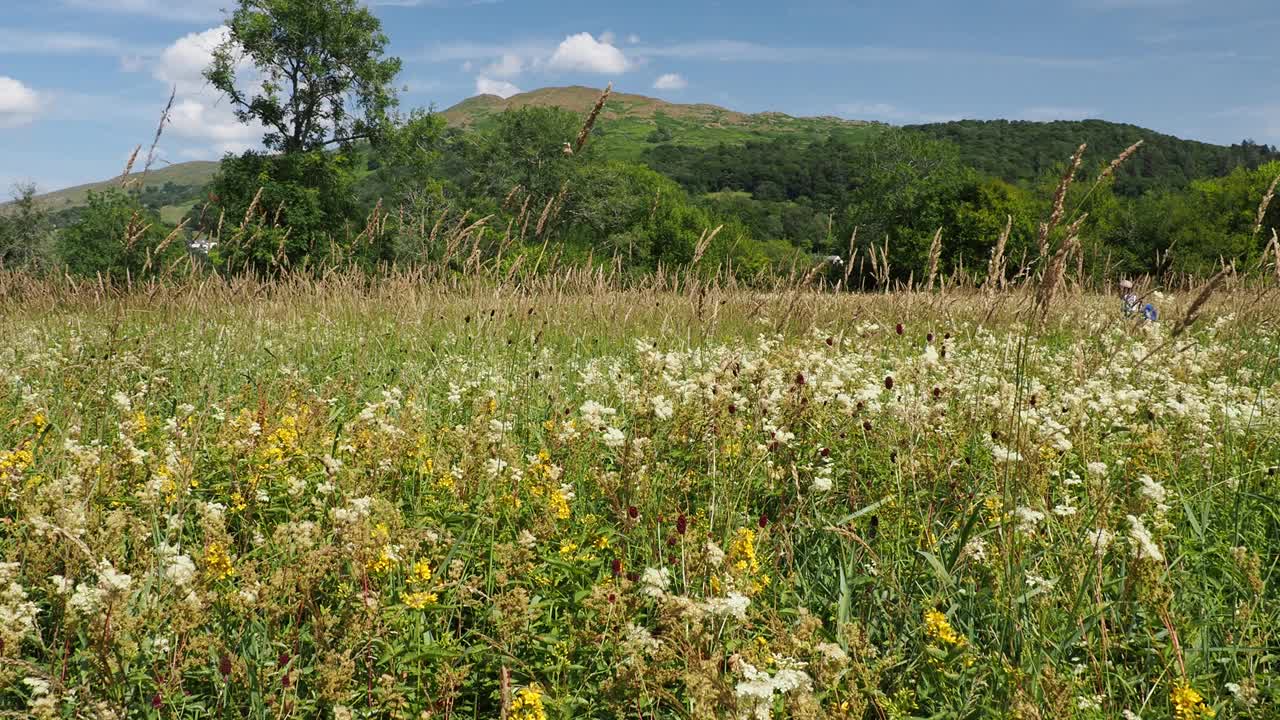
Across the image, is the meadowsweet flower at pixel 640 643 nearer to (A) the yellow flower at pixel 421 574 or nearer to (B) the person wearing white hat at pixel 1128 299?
(A) the yellow flower at pixel 421 574

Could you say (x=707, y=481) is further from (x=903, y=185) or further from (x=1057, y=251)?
(x=903, y=185)

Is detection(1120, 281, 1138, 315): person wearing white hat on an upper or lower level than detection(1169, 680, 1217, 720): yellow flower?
upper

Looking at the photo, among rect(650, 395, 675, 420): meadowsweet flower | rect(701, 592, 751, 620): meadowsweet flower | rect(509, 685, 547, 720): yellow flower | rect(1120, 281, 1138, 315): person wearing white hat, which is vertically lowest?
rect(509, 685, 547, 720): yellow flower

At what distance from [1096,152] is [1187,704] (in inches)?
6265

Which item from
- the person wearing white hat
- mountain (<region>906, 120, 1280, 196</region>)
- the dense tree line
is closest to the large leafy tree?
the dense tree line

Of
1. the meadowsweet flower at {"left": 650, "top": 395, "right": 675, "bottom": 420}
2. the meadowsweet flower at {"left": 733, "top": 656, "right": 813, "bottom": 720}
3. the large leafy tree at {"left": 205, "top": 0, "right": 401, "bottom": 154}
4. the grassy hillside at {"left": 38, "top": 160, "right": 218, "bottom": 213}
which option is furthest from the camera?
the large leafy tree at {"left": 205, "top": 0, "right": 401, "bottom": 154}

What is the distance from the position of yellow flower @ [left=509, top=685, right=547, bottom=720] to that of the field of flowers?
0.01m

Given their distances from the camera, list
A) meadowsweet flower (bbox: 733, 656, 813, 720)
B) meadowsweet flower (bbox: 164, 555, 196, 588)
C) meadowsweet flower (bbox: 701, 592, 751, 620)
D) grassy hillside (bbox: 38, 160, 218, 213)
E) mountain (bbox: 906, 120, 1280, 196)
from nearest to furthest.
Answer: meadowsweet flower (bbox: 733, 656, 813, 720) → meadowsweet flower (bbox: 701, 592, 751, 620) → meadowsweet flower (bbox: 164, 555, 196, 588) → grassy hillside (bbox: 38, 160, 218, 213) → mountain (bbox: 906, 120, 1280, 196)

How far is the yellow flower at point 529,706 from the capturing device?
2.06m

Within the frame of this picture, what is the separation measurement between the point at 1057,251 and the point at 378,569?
2.49 m

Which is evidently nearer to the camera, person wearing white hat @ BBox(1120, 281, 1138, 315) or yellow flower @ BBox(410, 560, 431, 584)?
yellow flower @ BBox(410, 560, 431, 584)

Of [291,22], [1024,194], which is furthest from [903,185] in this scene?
[291,22]

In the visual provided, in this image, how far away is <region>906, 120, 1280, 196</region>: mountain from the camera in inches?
4702

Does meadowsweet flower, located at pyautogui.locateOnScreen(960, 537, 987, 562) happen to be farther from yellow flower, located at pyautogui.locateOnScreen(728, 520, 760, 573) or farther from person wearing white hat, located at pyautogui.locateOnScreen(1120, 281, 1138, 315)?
person wearing white hat, located at pyautogui.locateOnScreen(1120, 281, 1138, 315)
